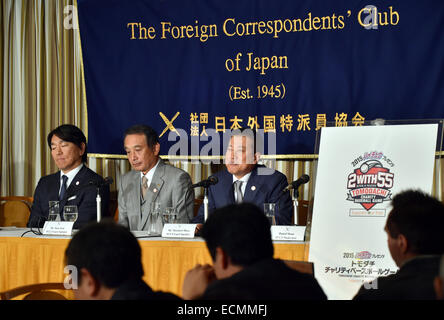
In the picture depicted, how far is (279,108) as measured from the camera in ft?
15.2

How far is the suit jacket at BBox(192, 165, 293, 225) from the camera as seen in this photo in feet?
12.3

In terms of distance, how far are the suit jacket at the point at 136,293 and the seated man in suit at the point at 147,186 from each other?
226cm

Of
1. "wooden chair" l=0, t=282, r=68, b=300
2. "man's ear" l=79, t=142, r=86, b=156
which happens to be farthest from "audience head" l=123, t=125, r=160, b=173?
"wooden chair" l=0, t=282, r=68, b=300

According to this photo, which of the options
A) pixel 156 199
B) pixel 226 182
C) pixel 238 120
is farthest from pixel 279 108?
pixel 156 199

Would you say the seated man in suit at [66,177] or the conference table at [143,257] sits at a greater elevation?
the seated man in suit at [66,177]

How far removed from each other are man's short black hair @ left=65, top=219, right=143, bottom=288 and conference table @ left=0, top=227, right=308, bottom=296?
155 cm

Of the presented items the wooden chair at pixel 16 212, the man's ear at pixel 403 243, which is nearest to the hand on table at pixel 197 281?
the man's ear at pixel 403 243

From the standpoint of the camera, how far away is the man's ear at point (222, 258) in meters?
1.69

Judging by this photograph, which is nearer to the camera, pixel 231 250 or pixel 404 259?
pixel 231 250

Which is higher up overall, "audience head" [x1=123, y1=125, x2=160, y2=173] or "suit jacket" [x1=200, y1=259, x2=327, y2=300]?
"audience head" [x1=123, y1=125, x2=160, y2=173]

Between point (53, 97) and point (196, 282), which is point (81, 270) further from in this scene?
point (53, 97)

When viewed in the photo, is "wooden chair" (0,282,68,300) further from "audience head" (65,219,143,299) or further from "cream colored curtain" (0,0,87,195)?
"cream colored curtain" (0,0,87,195)

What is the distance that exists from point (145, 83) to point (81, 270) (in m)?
3.45

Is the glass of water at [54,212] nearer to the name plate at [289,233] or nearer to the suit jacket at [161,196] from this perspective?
the suit jacket at [161,196]
